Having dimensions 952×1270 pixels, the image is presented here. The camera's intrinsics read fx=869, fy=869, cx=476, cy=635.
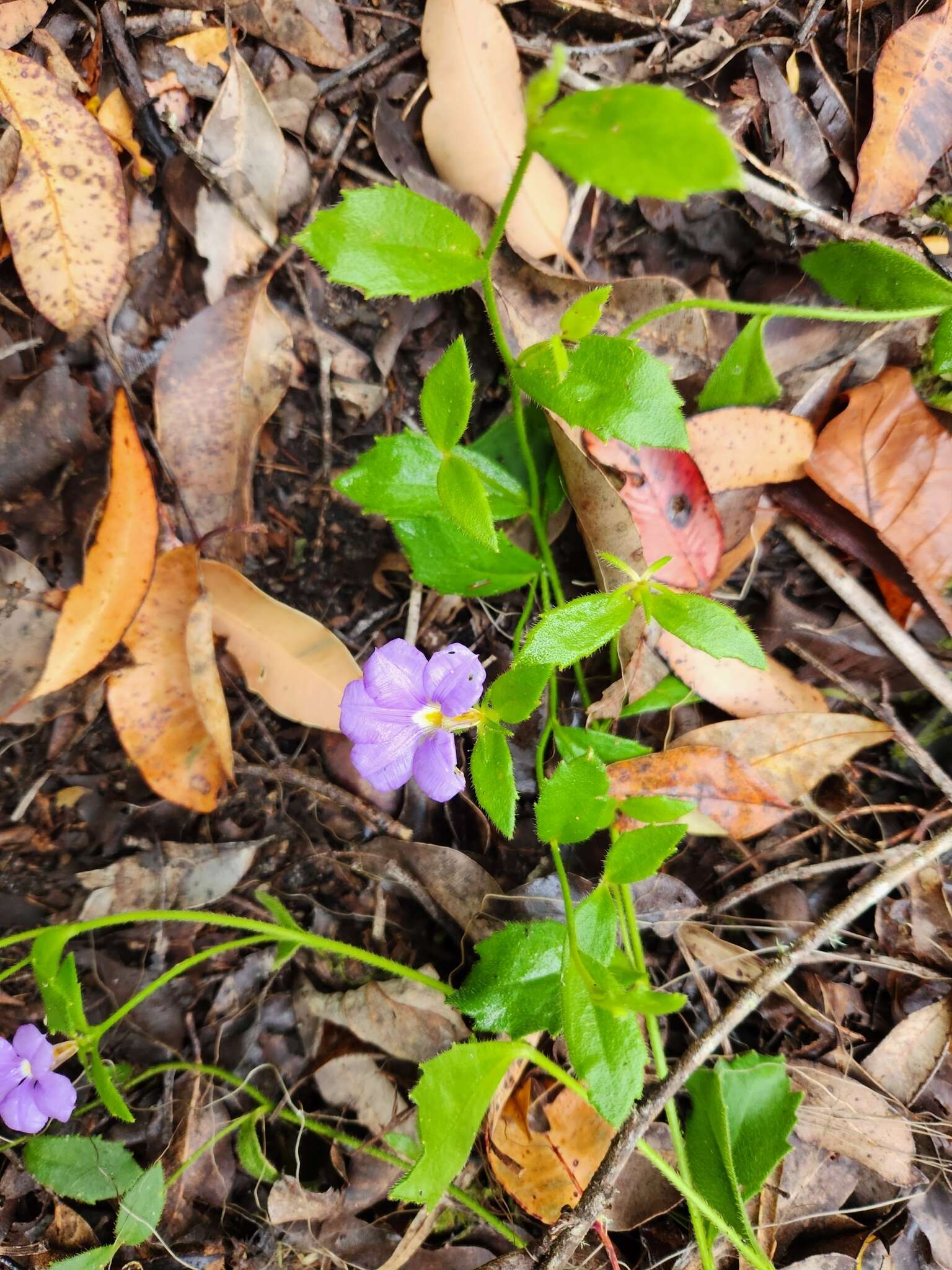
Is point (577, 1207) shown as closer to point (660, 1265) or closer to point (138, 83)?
point (660, 1265)

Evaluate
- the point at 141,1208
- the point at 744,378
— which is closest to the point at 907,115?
the point at 744,378

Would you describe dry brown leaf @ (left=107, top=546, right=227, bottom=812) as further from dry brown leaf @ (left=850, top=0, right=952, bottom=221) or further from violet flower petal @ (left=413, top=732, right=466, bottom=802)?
dry brown leaf @ (left=850, top=0, right=952, bottom=221)

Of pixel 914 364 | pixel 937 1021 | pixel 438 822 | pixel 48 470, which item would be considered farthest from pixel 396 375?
pixel 937 1021

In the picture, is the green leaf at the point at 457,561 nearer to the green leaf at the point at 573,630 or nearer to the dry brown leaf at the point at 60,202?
the green leaf at the point at 573,630

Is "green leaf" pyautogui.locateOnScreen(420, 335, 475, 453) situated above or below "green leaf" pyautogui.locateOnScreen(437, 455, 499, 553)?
above

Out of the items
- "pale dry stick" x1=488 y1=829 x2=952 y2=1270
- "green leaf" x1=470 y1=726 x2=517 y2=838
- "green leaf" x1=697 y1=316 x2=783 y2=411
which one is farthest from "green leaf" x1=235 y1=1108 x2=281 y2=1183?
"green leaf" x1=697 y1=316 x2=783 y2=411

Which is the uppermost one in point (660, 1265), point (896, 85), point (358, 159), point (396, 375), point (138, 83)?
point (138, 83)
